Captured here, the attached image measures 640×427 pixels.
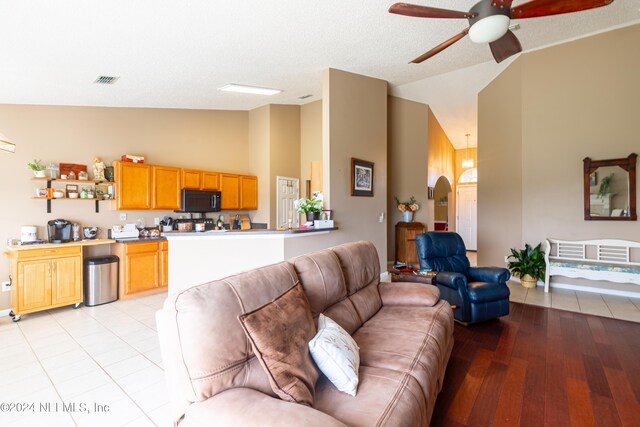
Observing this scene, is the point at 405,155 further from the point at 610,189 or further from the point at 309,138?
the point at 610,189

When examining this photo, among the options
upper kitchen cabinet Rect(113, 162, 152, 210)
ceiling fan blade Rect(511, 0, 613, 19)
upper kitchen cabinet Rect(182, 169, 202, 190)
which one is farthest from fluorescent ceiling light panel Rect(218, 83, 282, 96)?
ceiling fan blade Rect(511, 0, 613, 19)

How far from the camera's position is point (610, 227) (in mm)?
4477

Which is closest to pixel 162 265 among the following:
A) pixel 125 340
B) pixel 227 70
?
pixel 125 340

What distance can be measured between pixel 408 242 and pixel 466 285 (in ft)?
10.8

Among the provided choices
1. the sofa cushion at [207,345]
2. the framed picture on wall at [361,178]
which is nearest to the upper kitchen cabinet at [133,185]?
the framed picture on wall at [361,178]

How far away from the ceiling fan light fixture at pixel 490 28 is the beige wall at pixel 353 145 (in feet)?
7.64

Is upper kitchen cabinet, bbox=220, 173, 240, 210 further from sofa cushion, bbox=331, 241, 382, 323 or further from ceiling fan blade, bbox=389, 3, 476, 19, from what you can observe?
ceiling fan blade, bbox=389, 3, 476, 19

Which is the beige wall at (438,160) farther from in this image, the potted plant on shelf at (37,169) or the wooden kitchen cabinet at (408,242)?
the potted plant on shelf at (37,169)

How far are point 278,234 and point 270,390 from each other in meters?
2.59

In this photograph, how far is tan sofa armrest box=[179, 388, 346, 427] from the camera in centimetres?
104

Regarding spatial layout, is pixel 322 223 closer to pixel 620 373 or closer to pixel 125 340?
pixel 125 340

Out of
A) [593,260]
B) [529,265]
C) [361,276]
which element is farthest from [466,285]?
[593,260]

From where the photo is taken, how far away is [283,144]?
639 centimetres

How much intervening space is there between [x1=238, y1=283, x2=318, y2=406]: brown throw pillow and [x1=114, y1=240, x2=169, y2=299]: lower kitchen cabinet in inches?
162
